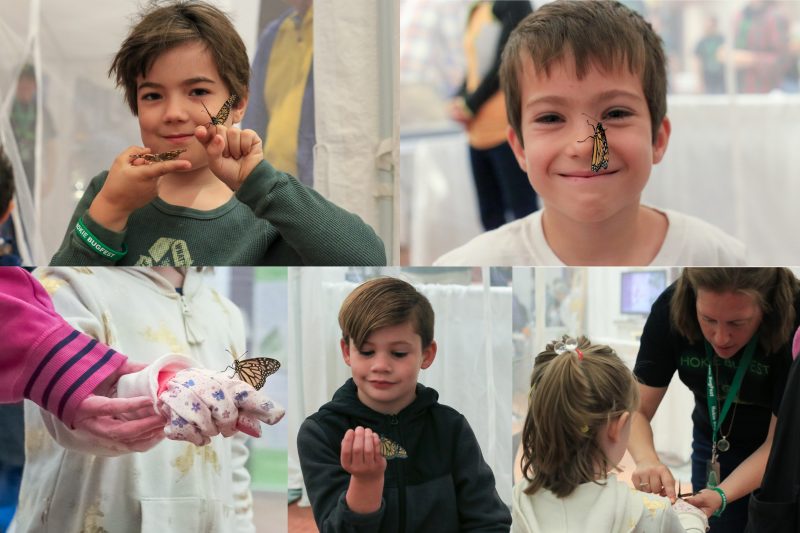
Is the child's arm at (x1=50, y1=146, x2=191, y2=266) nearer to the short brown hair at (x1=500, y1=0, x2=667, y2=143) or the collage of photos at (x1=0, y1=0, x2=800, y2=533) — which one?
the collage of photos at (x1=0, y1=0, x2=800, y2=533)

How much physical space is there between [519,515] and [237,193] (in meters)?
0.42

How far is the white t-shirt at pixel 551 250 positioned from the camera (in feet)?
3.25

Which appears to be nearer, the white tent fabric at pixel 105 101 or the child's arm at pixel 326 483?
the child's arm at pixel 326 483

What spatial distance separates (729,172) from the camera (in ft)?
4.39

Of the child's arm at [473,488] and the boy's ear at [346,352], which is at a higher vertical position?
the boy's ear at [346,352]

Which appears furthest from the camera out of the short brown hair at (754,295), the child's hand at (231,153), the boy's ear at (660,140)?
the boy's ear at (660,140)

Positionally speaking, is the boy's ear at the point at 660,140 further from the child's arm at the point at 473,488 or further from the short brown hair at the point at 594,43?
the child's arm at the point at 473,488

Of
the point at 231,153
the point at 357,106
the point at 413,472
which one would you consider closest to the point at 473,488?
the point at 413,472

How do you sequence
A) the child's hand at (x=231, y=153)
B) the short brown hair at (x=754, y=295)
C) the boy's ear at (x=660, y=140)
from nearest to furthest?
the short brown hair at (x=754, y=295) → the child's hand at (x=231, y=153) → the boy's ear at (x=660, y=140)

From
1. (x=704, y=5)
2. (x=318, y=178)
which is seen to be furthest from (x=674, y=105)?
(x=318, y=178)

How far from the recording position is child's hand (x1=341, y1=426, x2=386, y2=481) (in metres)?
0.76

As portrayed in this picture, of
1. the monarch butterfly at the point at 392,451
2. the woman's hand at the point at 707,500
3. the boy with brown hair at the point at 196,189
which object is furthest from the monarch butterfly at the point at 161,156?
the woman's hand at the point at 707,500

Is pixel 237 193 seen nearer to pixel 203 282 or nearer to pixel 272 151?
pixel 203 282

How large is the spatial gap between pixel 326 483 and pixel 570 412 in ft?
0.78
